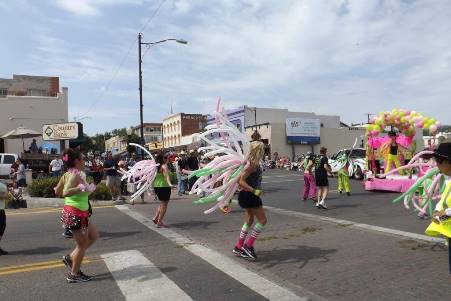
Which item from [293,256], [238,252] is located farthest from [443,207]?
[238,252]

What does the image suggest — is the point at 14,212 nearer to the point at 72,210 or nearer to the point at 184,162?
the point at 184,162

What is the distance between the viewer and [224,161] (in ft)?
23.1

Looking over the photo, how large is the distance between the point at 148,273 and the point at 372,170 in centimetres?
1396

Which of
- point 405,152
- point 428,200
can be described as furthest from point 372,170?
point 428,200

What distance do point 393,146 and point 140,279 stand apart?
13518 millimetres

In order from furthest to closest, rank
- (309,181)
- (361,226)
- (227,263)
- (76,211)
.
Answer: (309,181) < (361,226) < (227,263) < (76,211)

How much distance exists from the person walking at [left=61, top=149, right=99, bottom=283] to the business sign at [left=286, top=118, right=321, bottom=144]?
172 ft

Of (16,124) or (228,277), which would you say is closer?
(228,277)

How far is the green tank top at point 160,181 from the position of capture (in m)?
10.4

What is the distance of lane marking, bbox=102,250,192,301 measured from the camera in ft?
17.3

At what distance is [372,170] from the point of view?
18.4m

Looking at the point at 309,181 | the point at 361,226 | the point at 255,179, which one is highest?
the point at 255,179

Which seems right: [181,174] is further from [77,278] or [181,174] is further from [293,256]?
[77,278]

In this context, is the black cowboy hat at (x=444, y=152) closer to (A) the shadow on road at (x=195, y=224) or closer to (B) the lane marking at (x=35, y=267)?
(B) the lane marking at (x=35, y=267)
